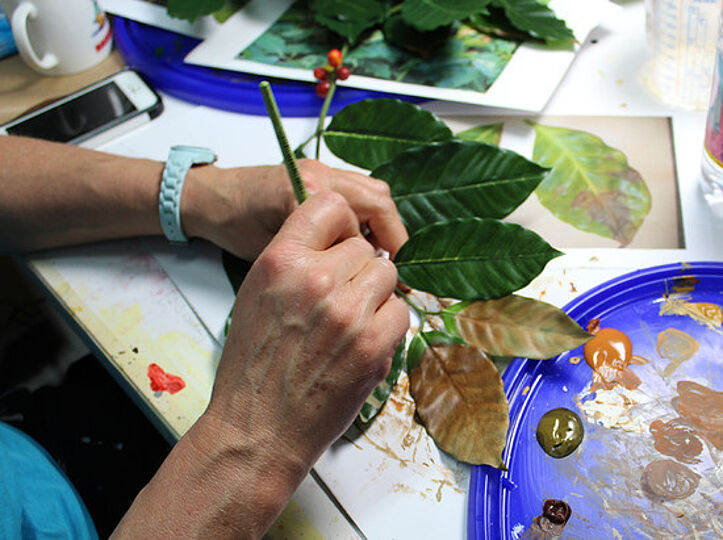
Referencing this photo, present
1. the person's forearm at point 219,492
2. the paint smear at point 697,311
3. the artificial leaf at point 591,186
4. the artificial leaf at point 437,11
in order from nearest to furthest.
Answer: the person's forearm at point 219,492 → the paint smear at point 697,311 → the artificial leaf at point 591,186 → the artificial leaf at point 437,11

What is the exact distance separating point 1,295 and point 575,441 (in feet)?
3.53

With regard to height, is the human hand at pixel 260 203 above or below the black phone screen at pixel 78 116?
below

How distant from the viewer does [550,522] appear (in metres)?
0.50

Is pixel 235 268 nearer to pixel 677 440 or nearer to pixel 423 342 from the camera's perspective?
pixel 423 342

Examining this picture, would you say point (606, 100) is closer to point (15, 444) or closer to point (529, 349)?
point (529, 349)

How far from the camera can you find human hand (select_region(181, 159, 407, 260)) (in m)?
0.64

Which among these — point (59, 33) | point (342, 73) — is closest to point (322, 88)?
point (342, 73)

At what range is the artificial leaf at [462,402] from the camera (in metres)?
0.54

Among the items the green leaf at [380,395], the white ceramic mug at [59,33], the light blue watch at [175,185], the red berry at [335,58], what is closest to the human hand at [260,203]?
the light blue watch at [175,185]

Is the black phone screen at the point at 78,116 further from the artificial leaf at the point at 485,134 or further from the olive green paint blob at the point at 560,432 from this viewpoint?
the olive green paint blob at the point at 560,432

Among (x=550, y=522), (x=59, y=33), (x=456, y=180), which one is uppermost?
(x=59, y=33)

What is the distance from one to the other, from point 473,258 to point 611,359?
0.14m

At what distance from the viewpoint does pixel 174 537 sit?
49cm

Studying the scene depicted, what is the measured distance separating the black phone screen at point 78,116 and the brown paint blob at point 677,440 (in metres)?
0.70
